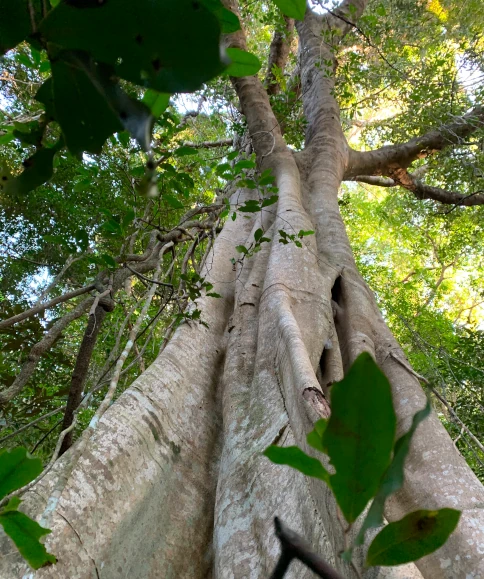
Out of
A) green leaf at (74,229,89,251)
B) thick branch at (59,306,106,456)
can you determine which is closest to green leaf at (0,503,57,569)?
green leaf at (74,229,89,251)

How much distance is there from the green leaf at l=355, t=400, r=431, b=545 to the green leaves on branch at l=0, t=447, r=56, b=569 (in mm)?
309

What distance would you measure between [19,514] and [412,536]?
1.16ft

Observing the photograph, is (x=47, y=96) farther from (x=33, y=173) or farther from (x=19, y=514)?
(x=19, y=514)

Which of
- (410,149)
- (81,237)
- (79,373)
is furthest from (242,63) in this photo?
(410,149)

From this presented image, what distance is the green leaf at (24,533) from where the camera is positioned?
0.43 metres

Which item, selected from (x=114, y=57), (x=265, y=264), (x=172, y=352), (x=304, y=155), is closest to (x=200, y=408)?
(x=172, y=352)

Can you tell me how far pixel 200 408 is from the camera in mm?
1828

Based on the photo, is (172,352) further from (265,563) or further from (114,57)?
(114,57)

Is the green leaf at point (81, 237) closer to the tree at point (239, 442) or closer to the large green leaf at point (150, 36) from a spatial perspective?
the tree at point (239, 442)

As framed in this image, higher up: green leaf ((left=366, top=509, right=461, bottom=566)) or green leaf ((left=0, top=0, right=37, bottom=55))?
green leaf ((left=0, top=0, right=37, bottom=55))

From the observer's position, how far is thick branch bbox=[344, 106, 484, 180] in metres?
4.32

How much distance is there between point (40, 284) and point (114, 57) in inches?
202

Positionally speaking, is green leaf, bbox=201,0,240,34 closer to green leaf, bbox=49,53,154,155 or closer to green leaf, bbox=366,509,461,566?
green leaf, bbox=49,53,154,155

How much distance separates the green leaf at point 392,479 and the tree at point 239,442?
1.90 ft
